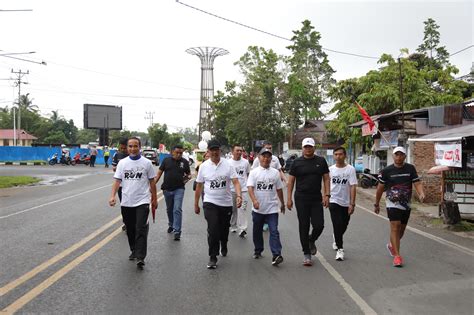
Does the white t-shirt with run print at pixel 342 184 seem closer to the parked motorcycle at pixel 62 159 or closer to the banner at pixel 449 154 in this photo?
the banner at pixel 449 154

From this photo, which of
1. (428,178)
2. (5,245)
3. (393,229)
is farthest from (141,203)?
(428,178)

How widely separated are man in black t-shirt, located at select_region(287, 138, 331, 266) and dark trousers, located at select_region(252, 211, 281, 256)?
1.06 feet

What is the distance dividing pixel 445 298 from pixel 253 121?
145 ft

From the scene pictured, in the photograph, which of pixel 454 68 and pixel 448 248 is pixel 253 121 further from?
pixel 448 248

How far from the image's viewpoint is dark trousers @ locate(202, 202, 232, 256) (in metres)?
6.60

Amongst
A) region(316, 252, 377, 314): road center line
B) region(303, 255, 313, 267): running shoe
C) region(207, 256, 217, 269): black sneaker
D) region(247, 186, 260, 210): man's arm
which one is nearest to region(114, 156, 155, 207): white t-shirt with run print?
region(207, 256, 217, 269): black sneaker

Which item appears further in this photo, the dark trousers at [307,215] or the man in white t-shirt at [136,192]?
the dark trousers at [307,215]

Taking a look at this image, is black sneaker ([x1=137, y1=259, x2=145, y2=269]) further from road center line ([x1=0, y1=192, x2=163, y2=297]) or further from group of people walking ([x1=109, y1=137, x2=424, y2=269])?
road center line ([x1=0, y1=192, x2=163, y2=297])

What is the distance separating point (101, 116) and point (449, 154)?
5468 centimetres

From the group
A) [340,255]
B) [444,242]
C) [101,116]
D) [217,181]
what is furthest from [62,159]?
[340,255]

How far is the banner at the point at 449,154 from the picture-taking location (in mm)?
10930

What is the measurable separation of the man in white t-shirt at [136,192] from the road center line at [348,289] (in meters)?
2.54

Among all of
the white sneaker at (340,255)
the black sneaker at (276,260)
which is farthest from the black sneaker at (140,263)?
the white sneaker at (340,255)

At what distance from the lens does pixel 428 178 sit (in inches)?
650
